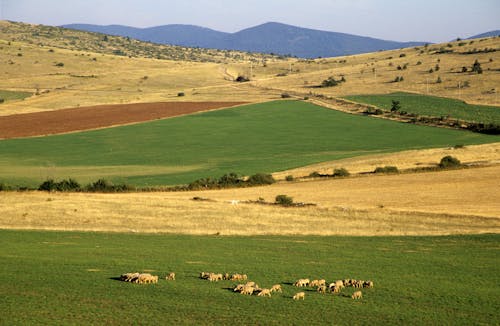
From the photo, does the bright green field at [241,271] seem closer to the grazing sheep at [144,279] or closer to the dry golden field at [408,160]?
the grazing sheep at [144,279]

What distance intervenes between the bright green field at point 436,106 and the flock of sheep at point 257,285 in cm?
6047

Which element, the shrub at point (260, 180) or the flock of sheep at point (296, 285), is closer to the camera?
the flock of sheep at point (296, 285)

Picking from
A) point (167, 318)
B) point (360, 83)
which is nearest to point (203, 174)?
point (167, 318)

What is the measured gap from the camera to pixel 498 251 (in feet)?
99.6

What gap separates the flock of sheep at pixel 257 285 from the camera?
2195 cm

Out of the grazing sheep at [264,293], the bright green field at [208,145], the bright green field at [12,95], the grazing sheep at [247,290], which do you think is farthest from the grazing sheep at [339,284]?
the bright green field at [12,95]

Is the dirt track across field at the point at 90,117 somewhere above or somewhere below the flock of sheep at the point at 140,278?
below

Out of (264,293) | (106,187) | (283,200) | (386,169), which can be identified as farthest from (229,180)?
(264,293)

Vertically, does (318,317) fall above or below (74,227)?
above

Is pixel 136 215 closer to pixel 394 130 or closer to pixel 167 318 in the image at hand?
pixel 167 318

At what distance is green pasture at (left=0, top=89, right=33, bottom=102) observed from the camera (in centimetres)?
11338

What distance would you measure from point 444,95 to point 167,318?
90761mm

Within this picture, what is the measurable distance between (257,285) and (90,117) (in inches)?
2892

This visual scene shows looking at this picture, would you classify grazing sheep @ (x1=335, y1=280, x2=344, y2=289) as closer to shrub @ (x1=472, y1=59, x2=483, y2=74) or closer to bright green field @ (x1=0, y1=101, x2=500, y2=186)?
bright green field @ (x1=0, y1=101, x2=500, y2=186)
